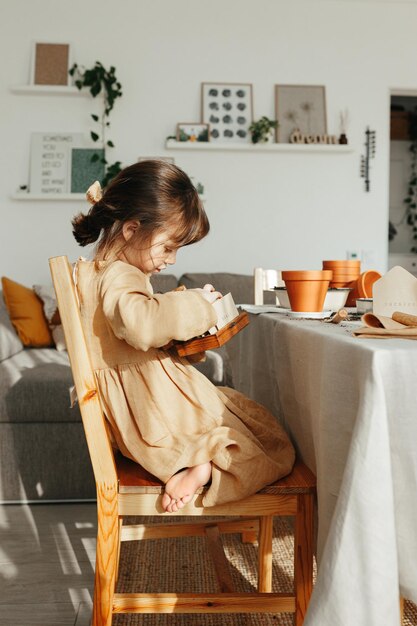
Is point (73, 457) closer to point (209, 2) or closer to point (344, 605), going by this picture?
point (344, 605)

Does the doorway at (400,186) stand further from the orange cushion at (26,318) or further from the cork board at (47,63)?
the orange cushion at (26,318)

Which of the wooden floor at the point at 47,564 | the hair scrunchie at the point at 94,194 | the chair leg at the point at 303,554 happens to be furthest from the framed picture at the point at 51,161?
the chair leg at the point at 303,554

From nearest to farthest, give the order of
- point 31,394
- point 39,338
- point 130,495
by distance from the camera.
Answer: point 130,495 < point 31,394 < point 39,338

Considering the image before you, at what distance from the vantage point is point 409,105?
5.67 metres

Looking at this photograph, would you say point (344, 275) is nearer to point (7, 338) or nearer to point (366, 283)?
point (366, 283)

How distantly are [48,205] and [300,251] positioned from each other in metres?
1.53

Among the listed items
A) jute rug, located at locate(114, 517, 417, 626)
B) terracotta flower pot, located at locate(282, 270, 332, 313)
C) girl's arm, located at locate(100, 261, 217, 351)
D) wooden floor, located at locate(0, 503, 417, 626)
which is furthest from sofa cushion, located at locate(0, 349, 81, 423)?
girl's arm, located at locate(100, 261, 217, 351)

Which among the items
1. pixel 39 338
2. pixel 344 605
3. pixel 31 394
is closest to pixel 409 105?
pixel 39 338

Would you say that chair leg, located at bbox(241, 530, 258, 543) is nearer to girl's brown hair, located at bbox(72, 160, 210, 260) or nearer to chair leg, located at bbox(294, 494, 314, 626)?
chair leg, located at bbox(294, 494, 314, 626)

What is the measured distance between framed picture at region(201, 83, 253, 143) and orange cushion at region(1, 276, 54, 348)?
4.92 ft

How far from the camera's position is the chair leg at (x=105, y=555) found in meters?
1.05

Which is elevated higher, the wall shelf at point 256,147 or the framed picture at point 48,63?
the framed picture at point 48,63

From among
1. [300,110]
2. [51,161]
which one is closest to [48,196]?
[51,161]

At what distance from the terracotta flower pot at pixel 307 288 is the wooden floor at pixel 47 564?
2.98 ft
